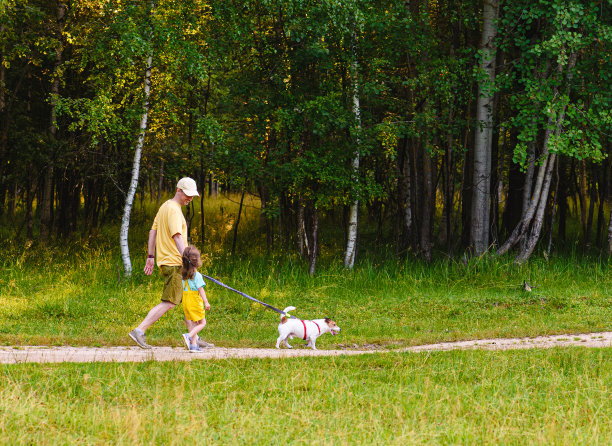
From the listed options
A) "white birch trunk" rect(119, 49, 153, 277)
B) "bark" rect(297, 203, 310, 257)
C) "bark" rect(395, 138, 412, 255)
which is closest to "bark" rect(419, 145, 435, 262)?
"bark" rect(395, 138, 412, 255)

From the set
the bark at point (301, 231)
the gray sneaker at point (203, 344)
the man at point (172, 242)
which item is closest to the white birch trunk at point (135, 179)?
the bark at point (301, 231)

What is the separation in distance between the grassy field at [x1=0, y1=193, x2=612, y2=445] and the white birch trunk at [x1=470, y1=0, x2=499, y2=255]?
4.92 ft

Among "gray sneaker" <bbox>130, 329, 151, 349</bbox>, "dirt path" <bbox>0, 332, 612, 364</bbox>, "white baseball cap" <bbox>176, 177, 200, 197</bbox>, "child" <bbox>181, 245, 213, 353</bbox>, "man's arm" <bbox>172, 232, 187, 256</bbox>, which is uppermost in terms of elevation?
"white baseball cap" <bbox>176, 177, 200, 197</bbox>

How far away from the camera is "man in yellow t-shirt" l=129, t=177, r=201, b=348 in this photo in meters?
8.35

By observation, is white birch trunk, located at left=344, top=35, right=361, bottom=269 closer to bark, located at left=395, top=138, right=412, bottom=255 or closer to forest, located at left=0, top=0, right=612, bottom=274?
forest, located at left=0, top=0, right=612, bottom=274

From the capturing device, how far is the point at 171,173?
16875 mm

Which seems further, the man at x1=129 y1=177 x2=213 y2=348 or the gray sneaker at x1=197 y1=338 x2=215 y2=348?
the gray sneaker at x1=197 y1=338 x2=215 y2=348

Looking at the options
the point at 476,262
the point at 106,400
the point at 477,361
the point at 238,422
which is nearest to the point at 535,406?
the point at 477,361

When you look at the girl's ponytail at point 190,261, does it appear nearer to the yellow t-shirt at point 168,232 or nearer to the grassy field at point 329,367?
the yellow t-shirt at point 168,232

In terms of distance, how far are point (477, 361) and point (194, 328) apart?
362 centimetres

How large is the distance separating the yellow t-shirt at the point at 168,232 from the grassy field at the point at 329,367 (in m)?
1.44

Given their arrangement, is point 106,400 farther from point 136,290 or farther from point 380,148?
point 380,148

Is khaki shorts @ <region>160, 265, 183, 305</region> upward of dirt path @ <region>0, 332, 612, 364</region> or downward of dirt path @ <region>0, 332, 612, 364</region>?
upward

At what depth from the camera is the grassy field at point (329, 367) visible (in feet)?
18.4
